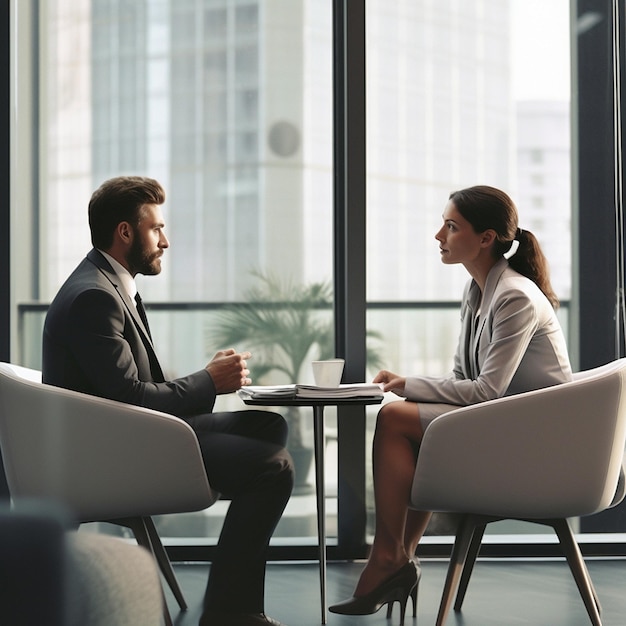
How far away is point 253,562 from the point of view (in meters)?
1.75

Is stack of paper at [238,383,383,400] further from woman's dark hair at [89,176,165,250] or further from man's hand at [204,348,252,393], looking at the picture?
woman's dark hair at [89,176,165,250]

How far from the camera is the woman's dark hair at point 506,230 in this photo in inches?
82.0

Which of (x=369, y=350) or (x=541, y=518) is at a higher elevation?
(x=369, y=350)

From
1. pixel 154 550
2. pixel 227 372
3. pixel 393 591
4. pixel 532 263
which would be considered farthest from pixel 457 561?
pixel 154 550

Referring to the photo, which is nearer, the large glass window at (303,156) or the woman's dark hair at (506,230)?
the woman's dark hair at (506,230)

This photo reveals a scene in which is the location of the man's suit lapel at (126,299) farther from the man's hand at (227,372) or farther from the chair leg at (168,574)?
the chair leg at (168,574)

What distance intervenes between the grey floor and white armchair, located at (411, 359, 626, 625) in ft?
0.83

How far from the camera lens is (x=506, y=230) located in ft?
6.90

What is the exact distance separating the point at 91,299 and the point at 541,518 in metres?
1.07

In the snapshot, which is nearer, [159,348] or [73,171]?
→ [73,171]

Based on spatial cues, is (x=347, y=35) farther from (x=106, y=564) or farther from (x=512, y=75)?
(x=106, y=564)

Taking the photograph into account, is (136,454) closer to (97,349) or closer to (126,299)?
(97,349)

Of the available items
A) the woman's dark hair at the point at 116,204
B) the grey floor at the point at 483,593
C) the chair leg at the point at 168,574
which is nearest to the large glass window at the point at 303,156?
the grey floor at the point at 483,593

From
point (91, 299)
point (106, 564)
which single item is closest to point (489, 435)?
point (91, 299)
